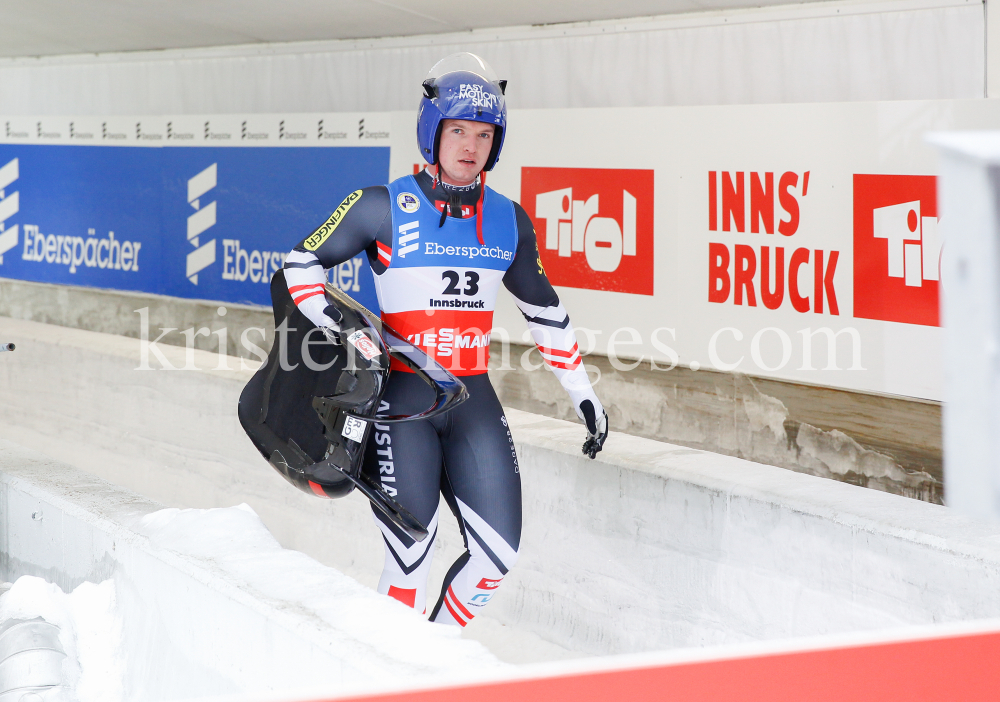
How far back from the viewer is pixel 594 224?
4.70 metres

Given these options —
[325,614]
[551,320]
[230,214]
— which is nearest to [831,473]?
[551,320]

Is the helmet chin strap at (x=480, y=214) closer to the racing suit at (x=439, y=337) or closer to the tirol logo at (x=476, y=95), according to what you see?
the racing suit at (x=439, y=337)

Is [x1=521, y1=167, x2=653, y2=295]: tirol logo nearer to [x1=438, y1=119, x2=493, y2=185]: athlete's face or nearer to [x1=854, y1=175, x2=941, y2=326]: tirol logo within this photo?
[x1=854, y1=175, x2=941, y2=326]: tirol logo

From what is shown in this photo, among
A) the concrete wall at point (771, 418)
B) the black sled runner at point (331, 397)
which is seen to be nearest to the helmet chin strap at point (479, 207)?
the black sled runner at point (331, 397)

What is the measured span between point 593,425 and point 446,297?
0.73 m

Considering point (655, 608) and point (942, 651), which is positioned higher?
point (942, 651)

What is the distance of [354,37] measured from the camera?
5641 millimetres

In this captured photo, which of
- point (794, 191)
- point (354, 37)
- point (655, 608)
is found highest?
point (354, 37)

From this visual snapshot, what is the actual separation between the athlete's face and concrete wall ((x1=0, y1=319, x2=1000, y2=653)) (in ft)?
4.42

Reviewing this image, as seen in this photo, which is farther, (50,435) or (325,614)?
(50,435)

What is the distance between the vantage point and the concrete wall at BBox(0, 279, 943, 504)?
3.83 metres

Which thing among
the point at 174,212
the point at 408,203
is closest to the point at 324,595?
the point at 408,203

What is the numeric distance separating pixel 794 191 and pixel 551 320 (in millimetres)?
1375

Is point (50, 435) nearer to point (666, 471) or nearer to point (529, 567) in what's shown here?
point (529, 567)
